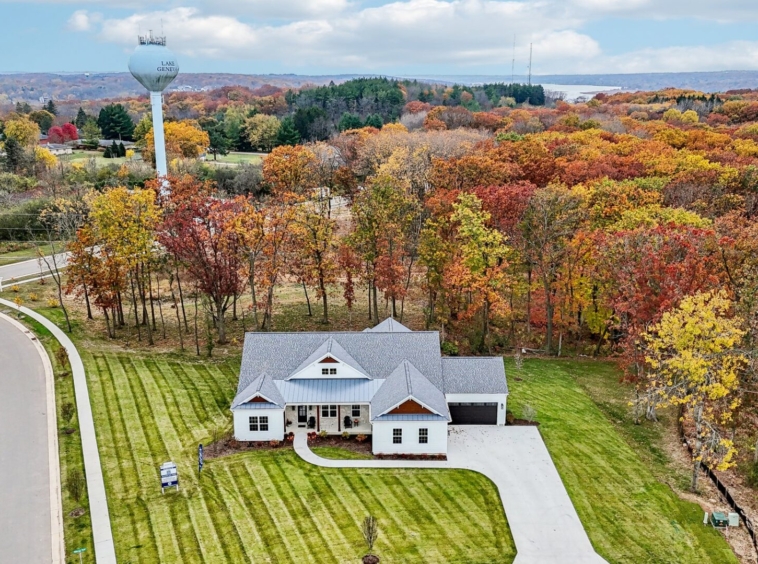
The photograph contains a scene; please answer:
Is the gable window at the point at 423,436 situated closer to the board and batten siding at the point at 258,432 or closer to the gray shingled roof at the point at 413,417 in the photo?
the gray shingled roof at the point at 413,417

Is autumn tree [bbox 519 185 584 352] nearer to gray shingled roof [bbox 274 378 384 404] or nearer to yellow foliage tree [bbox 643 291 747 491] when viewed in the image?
yellow foliage tree [bbox 643 291 747 491]

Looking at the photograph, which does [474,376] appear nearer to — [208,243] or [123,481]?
[123,481]

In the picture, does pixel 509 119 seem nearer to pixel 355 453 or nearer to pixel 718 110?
pixel 718 110

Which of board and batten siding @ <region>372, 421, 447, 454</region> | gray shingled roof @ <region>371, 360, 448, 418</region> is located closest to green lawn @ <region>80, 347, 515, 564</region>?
board and batten siding @ <region>372, 421, 447, 454</region>

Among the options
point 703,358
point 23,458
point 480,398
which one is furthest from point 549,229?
point 23,458

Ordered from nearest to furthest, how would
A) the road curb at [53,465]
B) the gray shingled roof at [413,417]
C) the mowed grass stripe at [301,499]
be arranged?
the road curb at [53,465] < the mowed grass stripe at [301,499] < the gray shingled roof at [413,417]

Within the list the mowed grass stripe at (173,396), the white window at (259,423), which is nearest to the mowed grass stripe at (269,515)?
the white window at (259,423)
